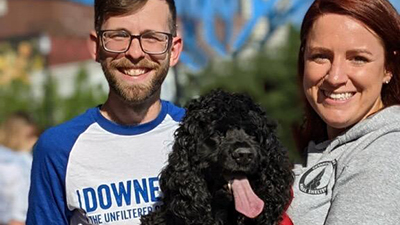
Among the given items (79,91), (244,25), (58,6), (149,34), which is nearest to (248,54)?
(244,25)

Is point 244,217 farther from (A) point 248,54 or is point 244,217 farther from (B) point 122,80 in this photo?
(A) point 248,54

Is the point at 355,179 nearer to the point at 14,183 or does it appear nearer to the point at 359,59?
the point at 359,59

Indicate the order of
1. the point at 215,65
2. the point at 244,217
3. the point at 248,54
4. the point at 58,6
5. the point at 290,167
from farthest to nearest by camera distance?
1. the point at 58,6
2. the point at 248,54
3. the point at 215,65
4. the point at 290,167
5. the point at 244,217

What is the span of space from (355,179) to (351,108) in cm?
42

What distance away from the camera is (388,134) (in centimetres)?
306

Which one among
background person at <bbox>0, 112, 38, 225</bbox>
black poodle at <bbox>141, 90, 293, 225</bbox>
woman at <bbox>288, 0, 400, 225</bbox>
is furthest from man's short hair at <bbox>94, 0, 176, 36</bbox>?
background person at <bbox>0, 112, 38, 225</bbox>

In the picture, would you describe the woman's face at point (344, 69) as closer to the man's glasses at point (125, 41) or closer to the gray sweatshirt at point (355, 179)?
the gray sweatshirt at point (355, 179)

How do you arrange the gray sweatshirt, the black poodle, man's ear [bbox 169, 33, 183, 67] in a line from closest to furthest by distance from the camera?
the gray sweatshirt, the black poodle, man's ear [bbox 169, 33, 183, 67]

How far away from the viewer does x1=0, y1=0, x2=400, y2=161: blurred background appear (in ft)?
57.0

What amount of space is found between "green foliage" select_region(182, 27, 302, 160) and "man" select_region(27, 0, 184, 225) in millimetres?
13139

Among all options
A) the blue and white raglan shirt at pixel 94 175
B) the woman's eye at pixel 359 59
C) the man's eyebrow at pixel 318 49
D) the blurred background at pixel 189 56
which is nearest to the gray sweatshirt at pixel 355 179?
the woman's eye at pixel 359 59

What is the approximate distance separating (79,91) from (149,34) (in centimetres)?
1452

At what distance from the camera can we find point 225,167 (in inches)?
117

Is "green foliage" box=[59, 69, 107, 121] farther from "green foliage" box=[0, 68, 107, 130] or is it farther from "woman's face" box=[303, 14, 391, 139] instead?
"woman's face" box=[303, 14, 391, 139]
